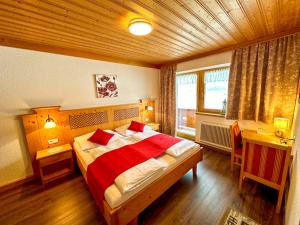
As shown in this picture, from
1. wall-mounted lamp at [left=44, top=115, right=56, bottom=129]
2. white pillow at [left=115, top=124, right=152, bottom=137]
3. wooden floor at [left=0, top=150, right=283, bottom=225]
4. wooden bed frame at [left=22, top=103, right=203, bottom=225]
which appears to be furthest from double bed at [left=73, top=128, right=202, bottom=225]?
wall-mounted lamp at [left=44, top=115, right=56, bottom=129]

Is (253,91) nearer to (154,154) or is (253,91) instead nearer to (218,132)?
(218,132)

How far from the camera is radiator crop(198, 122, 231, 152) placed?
3.04 metres

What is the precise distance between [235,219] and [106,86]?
129 inches

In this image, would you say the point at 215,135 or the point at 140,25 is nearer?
the point at 140,25

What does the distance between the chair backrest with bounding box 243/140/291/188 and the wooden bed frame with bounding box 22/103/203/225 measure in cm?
72

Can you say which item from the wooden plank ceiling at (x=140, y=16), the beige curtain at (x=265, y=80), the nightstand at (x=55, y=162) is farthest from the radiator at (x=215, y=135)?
A: the nightstand at (x=55, y=162)

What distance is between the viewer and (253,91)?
247 cm

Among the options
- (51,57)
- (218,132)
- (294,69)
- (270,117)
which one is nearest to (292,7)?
(294,69)

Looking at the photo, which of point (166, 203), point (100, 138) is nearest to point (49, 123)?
point (100, 138)

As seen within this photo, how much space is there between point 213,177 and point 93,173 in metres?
2.04

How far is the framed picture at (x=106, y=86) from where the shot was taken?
301cm

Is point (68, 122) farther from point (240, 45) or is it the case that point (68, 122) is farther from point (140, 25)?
point (240, 45)

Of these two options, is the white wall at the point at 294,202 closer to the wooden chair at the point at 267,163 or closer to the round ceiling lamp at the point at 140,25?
the wooden chair at the point at 267,163

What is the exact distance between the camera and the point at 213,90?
329 centimetres
